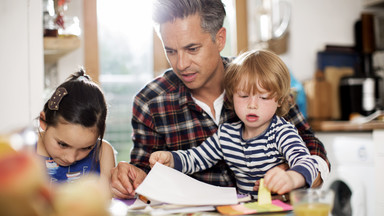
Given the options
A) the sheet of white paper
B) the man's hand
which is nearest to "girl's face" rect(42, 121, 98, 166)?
the man's hand

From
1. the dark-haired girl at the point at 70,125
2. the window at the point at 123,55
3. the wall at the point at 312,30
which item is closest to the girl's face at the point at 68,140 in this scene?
the dark-haired girl at the point at 70,125

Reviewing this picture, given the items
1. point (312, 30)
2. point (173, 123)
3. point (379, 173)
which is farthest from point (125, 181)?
point (312, 30)

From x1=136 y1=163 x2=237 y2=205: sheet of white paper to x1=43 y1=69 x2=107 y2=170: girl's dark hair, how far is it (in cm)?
42

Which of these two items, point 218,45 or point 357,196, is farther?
point 357,196

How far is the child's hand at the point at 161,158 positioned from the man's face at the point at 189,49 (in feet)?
1.29

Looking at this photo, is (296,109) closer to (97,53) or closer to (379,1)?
(97,53)

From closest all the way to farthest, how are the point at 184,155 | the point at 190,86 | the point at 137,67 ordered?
the point at 184,155 → the point at 190,86 → the point at 137,67

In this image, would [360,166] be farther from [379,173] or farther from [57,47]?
[57,47]

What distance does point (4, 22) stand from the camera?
1758mm

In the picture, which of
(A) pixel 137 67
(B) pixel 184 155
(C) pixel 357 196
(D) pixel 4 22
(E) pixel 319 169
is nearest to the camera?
(E) pixel 319 169

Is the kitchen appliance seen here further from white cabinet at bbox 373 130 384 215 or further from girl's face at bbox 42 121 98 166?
girl's face at bbox 42 121 98 166

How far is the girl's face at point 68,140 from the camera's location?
1.26m

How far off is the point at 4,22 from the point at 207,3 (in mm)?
947

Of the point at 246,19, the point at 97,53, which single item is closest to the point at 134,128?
the point at 97,53
